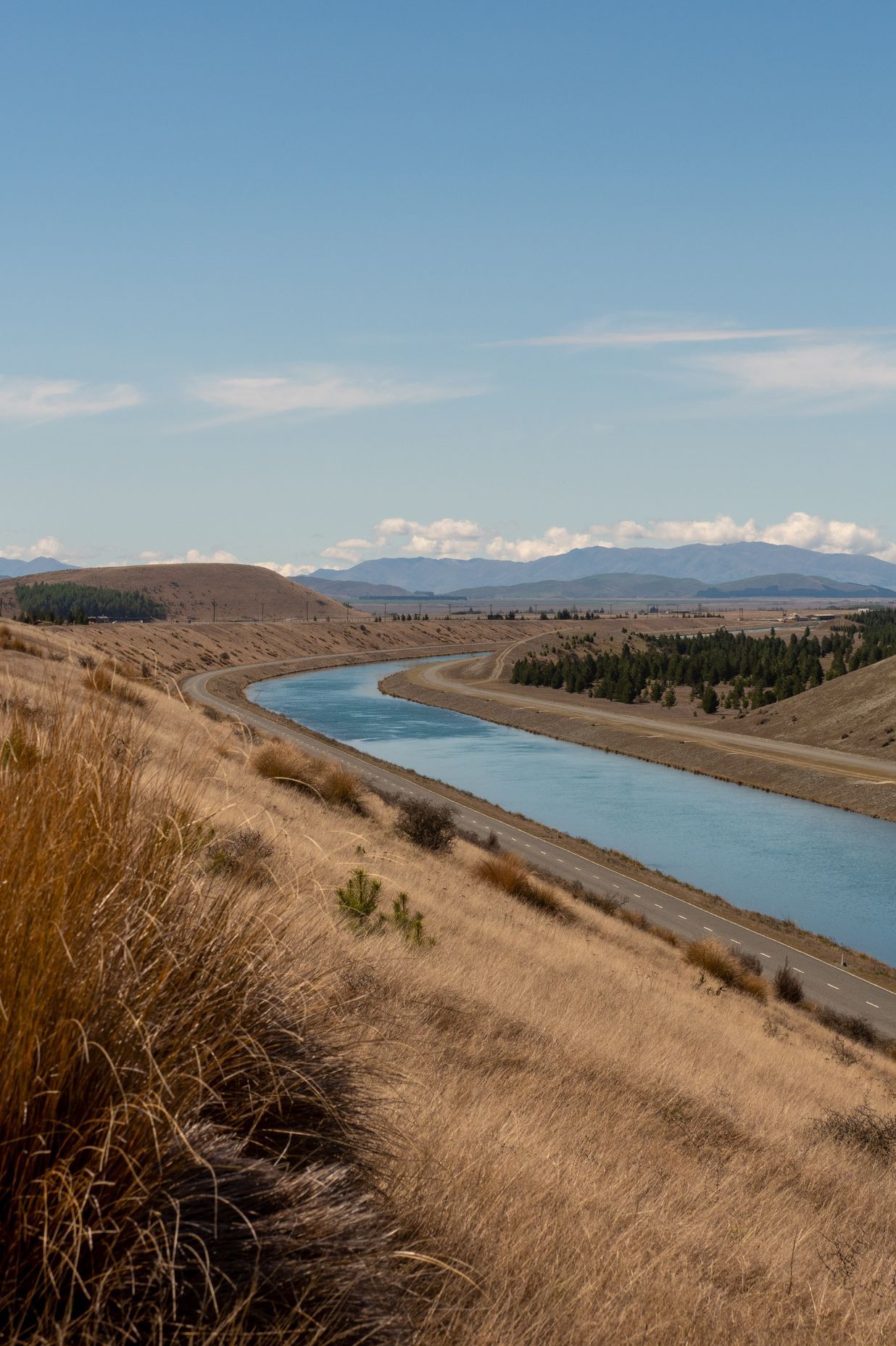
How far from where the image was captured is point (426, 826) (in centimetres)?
2839

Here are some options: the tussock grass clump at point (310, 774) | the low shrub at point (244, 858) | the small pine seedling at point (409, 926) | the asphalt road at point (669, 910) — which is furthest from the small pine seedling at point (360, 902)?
the asphalt road at point (669, 910)

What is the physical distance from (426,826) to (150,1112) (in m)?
25.8

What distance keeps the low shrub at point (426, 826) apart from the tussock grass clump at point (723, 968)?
23.0 feet

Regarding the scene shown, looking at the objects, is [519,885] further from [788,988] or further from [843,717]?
[843,717]

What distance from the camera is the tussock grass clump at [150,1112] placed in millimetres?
2604

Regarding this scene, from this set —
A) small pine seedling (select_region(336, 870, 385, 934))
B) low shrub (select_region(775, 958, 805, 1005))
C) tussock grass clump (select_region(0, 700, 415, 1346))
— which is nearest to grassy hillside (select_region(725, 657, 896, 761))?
low shrub (select_region(775, 958, 805, 1005))

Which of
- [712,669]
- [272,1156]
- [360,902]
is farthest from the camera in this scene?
[712,669]

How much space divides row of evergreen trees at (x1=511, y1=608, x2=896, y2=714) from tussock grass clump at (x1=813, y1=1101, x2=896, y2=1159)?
8537cm

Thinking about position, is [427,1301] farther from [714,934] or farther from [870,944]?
Result: [870,944]

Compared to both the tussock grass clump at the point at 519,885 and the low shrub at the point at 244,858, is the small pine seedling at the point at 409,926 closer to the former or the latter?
the low shrub at the point at 244,858

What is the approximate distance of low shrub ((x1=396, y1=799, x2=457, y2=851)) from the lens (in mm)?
27781

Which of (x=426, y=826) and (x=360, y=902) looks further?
(x=426, y=826)

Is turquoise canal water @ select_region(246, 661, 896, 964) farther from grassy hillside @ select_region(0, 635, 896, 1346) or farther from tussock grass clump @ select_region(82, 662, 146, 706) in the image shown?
tussock grass clump @ select_region(82, 662, 146, 706)

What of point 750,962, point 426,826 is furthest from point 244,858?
point 750,962
